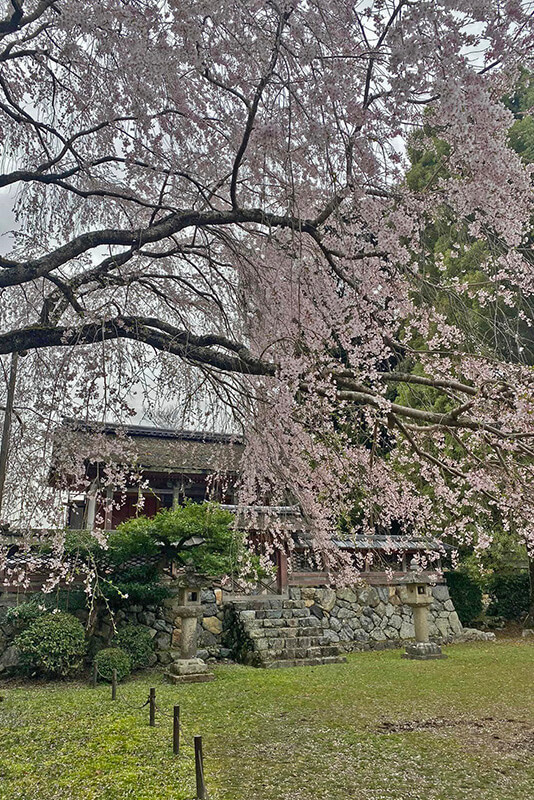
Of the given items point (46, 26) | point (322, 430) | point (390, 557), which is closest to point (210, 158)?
point (46, 26)

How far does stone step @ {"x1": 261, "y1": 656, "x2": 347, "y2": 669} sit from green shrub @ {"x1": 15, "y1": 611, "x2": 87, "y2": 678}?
2858mm

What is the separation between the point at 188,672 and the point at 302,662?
2157mm

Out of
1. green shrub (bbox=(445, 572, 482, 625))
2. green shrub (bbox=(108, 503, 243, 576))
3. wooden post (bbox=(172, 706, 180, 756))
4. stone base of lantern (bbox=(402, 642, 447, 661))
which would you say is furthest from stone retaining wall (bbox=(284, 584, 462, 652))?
wooden post (bbox=(172, 706, 180, 756))

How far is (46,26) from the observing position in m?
3.94

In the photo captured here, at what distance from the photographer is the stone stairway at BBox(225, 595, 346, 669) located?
30.7ft

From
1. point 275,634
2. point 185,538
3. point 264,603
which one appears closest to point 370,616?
point 264,603

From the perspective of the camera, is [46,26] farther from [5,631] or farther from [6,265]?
[5,631]

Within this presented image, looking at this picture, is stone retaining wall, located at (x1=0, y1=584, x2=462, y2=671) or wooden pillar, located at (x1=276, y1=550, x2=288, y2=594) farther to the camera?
wooden pillar, located at (x1=276, y1=550, x2=288, y2=594)

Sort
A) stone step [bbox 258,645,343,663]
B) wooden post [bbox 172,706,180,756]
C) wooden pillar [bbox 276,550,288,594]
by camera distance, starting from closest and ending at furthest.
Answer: wooden post [bbox 172,706,180,756] < stone step [bbox 258,645,343,663] < wooden pillar [bbox 276,550,288,594]

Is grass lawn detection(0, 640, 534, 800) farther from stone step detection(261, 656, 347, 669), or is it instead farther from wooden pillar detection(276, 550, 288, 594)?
wooden pillar detection(276, 550, 288, 594)

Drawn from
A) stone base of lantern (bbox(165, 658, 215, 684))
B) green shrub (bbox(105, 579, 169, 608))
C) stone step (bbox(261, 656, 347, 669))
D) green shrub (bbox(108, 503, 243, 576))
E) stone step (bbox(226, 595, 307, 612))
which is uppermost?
green shrub (bbox(108, 503, 243, 576))

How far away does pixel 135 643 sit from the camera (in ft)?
28.4

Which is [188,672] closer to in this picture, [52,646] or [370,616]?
[52,646]

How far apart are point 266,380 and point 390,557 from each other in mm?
10895
